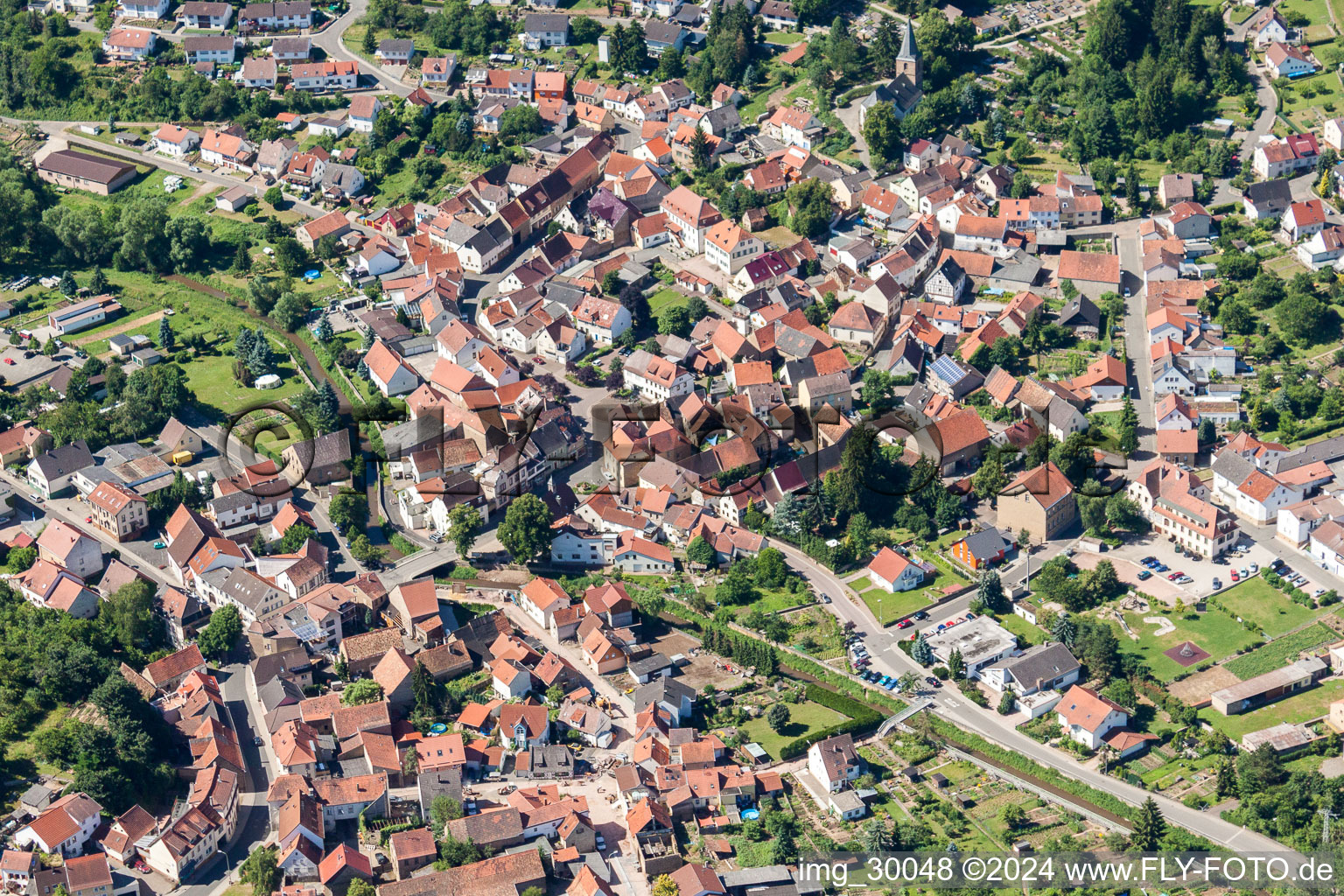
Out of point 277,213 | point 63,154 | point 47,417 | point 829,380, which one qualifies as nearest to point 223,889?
point 47,417

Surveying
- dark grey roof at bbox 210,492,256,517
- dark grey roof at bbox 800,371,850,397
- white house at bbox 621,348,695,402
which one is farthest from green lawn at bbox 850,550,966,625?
dark grey roof at bbox 210,492,256,517

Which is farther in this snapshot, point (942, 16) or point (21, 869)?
point (942, 16)

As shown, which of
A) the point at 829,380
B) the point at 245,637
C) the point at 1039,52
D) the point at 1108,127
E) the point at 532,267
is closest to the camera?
the point at 245,637

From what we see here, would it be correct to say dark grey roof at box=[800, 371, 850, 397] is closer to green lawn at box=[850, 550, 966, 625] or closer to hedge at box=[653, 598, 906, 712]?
green lawn at box=[850, 550, 966, 625]

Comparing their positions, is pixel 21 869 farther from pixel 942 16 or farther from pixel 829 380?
pixel 942 16

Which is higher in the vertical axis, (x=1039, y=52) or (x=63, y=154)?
(x=1039, y=52)

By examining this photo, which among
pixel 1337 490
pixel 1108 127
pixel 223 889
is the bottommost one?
pixel 223 889

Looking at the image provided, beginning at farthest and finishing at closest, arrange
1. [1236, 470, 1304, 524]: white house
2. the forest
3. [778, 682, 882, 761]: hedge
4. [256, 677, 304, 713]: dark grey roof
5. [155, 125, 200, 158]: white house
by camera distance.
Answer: [155, 125, 200, 158]: white house → [1236, 470, 1304, 524]: white house → [256, 677, 304, 713]: dark grey roof → [778, 682, 882, 761]: hedge → the forest
